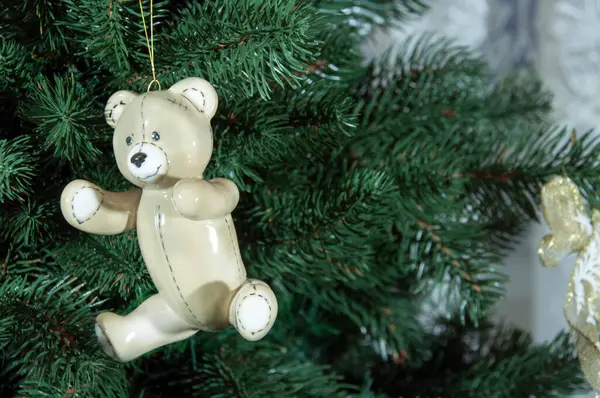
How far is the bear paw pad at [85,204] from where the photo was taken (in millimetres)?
323

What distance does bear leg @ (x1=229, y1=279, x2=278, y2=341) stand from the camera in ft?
1.02

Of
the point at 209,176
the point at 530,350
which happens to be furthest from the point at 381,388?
the point at 209,176

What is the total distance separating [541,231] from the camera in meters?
1.02

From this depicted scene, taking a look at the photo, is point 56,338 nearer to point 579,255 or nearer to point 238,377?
point 238,377

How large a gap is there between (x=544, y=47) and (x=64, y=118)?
0.86 metres

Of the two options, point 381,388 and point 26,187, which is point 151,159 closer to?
point 26,187

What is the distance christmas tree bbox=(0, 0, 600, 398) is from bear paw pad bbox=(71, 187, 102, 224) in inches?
0.9

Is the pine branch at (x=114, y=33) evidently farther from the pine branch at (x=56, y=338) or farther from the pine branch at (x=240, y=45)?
the pine branch at (x=56, y=338)

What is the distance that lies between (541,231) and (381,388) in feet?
1.93

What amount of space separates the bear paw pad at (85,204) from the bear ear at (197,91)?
0.22 feet

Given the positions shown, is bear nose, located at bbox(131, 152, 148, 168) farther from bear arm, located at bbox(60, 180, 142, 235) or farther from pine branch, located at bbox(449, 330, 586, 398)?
pine branch, located at bbox(449, 330, 586, 398)

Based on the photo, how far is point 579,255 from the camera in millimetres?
426

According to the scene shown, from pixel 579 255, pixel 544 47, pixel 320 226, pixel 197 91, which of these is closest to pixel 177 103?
pixel 197 91

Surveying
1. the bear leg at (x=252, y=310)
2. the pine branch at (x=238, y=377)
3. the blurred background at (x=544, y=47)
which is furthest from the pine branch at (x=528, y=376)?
the blurred background at (x=544, y=47)
